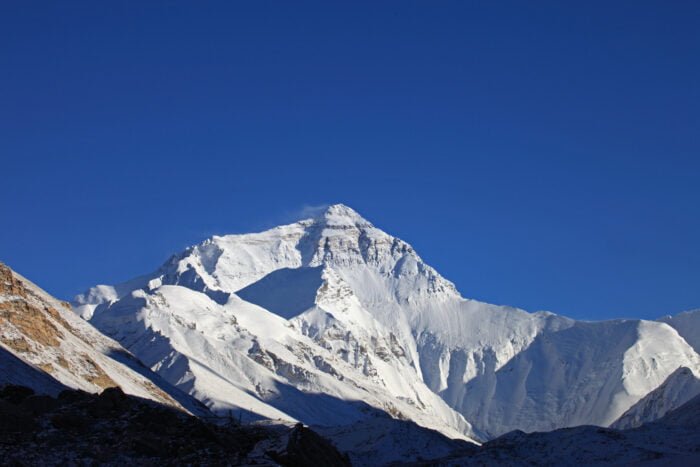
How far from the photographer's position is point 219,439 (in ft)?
145

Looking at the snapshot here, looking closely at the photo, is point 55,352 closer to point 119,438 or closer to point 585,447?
point 585,447

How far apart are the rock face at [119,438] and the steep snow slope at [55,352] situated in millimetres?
59636

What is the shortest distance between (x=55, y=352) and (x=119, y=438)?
93257mm

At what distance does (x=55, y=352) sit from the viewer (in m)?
131

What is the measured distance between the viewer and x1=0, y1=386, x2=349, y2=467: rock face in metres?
39.9

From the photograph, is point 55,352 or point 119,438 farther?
point 55,352

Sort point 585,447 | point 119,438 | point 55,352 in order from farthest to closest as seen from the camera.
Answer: point 55,352 → point 585,447 → point 119,438

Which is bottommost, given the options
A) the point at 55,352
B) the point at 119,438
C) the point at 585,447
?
the point at 119,438

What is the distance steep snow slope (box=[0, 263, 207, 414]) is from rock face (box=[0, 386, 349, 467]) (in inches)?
2348

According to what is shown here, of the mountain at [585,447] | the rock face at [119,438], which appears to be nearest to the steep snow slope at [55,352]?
the mountain at [585,447]

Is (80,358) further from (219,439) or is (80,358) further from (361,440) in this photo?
(219,439)

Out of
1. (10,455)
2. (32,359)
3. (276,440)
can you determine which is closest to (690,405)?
(32,359)

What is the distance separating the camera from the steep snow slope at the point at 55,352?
370ft

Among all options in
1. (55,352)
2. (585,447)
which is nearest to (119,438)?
(585,447)
